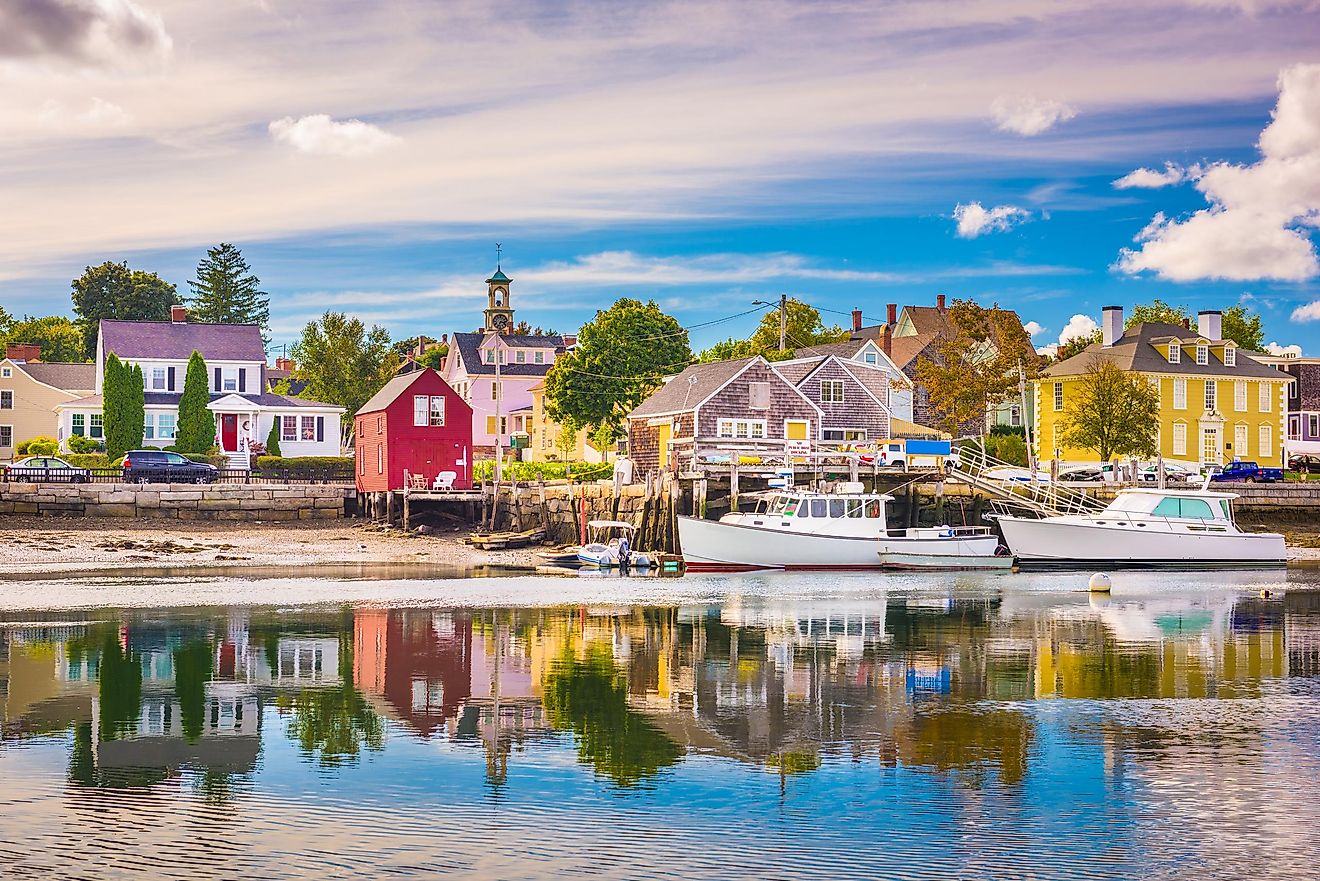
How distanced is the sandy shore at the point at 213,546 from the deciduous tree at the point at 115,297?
251ft

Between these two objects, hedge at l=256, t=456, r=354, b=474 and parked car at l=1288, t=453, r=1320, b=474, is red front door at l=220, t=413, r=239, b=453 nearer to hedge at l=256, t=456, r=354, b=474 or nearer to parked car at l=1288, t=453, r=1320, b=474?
hedge at l=256, t=456, r=354, b=474

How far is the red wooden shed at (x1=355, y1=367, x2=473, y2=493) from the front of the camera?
63.2 metres

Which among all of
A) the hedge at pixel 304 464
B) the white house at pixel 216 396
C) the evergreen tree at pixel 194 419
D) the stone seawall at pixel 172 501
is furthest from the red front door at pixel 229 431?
the stone seawall at pixel 172 501

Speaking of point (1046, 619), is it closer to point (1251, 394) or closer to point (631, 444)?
point (631, 444)

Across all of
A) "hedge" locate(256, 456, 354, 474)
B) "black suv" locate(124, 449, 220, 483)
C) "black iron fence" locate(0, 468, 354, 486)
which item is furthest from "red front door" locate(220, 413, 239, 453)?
"black suv" locate(124, 449, 220, 483)

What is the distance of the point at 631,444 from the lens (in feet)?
225

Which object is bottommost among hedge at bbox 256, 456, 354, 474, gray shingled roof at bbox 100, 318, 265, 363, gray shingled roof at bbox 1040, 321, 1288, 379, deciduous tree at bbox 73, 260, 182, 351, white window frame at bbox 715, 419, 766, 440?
hedge at bbox 256, 456, 354, 474

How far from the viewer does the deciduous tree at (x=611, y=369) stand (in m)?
77.9

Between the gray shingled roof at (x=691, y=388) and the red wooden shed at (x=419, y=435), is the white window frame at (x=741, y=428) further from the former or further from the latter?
the red wooden shed at (x=419, y=435)

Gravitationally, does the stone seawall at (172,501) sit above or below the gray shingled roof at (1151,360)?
below

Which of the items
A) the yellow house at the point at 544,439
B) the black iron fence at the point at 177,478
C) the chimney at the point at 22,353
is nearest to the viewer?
the black iron fence at the point at 177,478

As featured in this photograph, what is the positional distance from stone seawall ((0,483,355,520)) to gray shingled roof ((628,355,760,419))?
50.0 feet

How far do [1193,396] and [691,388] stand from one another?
26.6m

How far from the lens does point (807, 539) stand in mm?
42844
